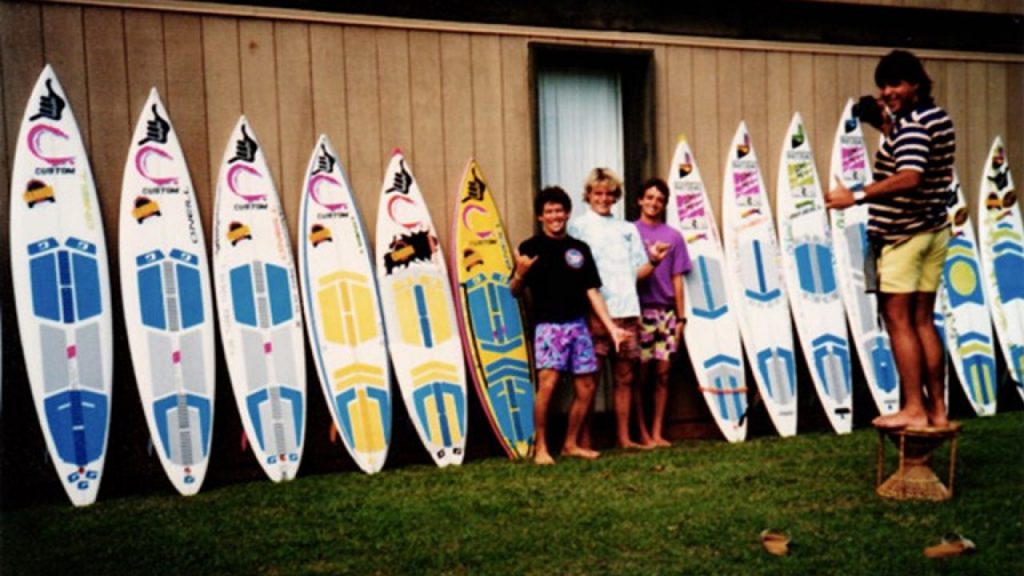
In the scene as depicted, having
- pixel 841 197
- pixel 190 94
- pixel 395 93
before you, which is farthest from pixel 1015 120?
pixel 190 94

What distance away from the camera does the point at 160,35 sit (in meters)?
4.02

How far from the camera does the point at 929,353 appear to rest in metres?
3.27

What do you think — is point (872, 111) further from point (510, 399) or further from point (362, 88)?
point (362, 88)

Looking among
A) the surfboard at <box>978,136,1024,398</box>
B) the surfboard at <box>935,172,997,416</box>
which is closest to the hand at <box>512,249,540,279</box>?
the surfboard at <box>935,172,997,416</box>

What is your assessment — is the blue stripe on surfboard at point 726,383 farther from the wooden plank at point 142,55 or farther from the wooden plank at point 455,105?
the wooden plank at point 142,55

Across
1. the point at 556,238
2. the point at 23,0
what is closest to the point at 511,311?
the point at 556,238

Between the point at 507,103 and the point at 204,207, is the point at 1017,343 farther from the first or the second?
the point at 204,207

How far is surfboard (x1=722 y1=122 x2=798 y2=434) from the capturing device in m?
4.89

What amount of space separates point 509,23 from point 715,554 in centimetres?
284

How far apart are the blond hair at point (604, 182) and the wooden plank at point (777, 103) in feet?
3.68

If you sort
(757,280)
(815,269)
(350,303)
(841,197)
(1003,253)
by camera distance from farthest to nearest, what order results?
(1003,253) < (815,269) < (757,280) < (350,303) < (841,197)

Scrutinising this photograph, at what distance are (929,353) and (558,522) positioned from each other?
1431mm

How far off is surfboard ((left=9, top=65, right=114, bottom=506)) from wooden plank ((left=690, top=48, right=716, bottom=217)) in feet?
9.83

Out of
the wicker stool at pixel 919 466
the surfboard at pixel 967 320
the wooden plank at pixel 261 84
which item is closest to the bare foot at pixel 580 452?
the wicker stool at pixel 919 466
